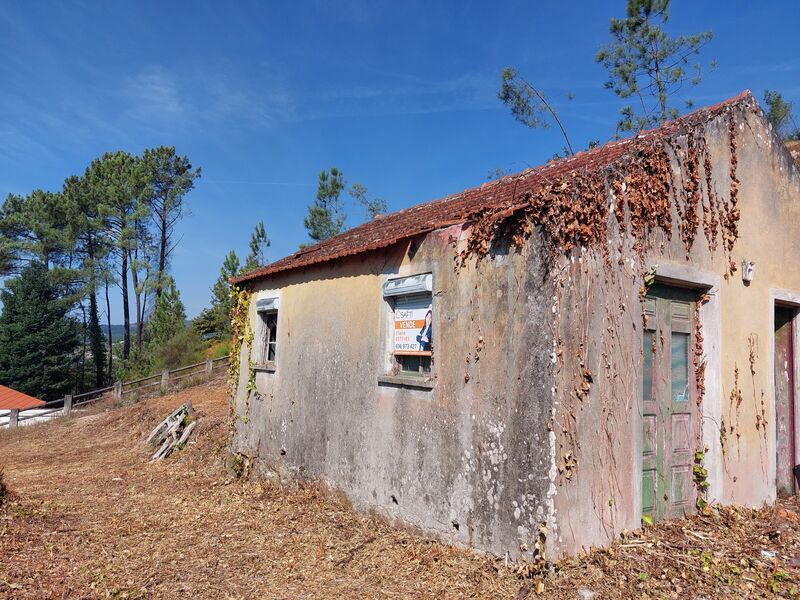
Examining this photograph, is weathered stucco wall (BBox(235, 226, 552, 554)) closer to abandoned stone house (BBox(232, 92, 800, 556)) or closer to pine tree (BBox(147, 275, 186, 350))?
abandoned stone house (BBox(232, 92, 800, 556))

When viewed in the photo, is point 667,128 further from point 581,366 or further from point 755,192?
point 581,366

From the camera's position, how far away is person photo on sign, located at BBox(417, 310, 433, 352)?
630 cm

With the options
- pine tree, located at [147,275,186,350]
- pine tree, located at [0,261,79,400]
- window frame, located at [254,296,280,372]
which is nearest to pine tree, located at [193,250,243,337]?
pine tree, located at [147,275,186,350]

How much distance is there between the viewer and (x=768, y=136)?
7.32m

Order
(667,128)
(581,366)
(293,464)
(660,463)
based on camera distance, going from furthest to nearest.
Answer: (293,464) < (667,128) < (660,463) < (581,366)

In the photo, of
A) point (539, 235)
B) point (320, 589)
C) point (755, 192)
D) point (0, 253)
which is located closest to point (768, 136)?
point (755, 192)

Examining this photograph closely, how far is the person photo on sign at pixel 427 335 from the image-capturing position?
6299 millimetres

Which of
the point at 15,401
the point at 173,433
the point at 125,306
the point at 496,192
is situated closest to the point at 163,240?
the point at 125,306

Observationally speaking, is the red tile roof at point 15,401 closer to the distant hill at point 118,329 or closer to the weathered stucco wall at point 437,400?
the distant hill at point 118,329

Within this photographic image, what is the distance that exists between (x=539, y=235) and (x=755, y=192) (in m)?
3.86

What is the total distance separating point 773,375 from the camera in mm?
7152

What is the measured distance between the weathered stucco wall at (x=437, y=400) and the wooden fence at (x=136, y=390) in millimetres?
14885

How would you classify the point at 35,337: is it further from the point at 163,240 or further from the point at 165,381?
the point at 165,381

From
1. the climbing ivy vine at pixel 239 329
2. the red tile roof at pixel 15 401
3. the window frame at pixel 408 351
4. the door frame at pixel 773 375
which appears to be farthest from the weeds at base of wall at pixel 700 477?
the red tile roof at pixel 15 401
